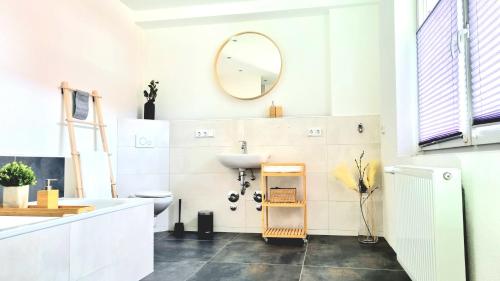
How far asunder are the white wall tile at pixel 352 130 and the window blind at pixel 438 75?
96 cm

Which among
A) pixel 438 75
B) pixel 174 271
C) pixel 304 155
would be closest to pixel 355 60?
pixel 304 155

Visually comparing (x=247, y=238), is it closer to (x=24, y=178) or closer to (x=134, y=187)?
(x=134, y=187)

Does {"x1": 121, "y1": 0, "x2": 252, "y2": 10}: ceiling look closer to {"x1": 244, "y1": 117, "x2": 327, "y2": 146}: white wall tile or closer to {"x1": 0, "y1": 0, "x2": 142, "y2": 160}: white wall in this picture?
{"x1": 0, "y1": 0, "x2": 142, "y2": 160}: white wall

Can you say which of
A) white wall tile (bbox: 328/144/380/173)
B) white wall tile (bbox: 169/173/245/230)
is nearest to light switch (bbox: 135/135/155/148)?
white wall tile (bbox: 169/173/245/230)

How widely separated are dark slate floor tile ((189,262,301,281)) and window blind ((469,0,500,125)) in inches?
60.6

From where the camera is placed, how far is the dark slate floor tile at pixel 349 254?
273cm

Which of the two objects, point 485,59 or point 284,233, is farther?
point 284,233

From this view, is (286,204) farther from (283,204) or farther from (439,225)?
(439,225)

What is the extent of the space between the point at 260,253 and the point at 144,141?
1.73m

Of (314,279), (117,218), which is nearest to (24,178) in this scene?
(117,218)

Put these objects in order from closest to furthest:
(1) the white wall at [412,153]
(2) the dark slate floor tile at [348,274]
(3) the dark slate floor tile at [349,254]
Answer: (1) the white wall at [412,153], (2) the dark slate floor tile at [348,274], (3) the dark slate floor tile at [349,254]

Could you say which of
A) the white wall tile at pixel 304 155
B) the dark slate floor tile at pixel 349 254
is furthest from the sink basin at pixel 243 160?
the dark slate floor tile at pixel 349 254

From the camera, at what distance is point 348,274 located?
250cm

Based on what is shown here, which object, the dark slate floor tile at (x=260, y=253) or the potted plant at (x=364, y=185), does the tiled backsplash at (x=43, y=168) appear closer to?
the dark slate floor tile at (x=260, y=253)
